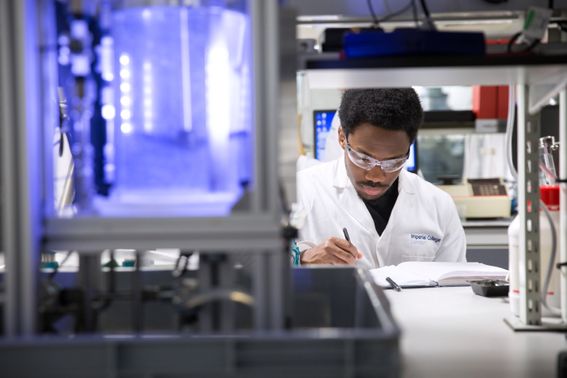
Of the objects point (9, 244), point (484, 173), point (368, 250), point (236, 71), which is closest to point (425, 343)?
point (236, 71)

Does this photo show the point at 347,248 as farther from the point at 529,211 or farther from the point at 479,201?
the point at 479,201

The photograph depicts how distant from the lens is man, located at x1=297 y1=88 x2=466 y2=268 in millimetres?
2492

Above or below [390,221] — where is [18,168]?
above

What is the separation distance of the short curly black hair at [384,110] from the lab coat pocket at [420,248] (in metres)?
0.46

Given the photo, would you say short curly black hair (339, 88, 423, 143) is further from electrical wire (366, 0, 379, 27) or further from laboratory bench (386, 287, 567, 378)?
electrical wire (366, 0, 379, 27)

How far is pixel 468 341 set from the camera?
1.32 m

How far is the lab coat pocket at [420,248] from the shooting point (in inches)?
108

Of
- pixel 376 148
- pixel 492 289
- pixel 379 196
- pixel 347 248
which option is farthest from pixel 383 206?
pixel 492 289

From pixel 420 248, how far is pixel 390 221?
6.8 inches

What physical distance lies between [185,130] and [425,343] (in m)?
0.65

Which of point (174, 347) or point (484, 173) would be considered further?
point (484, 173)

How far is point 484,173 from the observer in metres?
4.02

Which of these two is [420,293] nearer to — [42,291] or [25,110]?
[42,291]

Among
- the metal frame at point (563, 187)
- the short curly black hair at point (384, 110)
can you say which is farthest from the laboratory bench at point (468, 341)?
the short curly black hair at point (384, 110)
